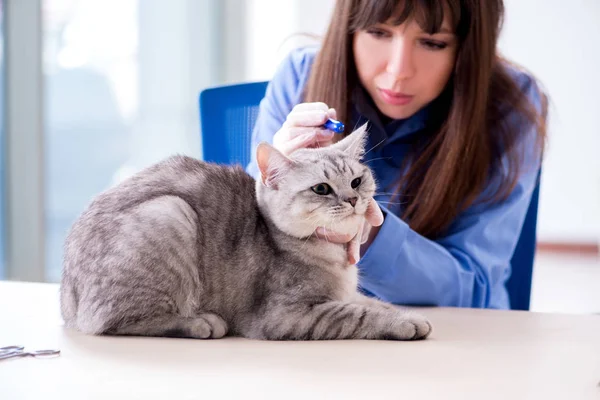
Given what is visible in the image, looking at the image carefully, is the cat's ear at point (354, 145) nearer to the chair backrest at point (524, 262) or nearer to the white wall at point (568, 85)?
the chair backrest at point (524, 262)

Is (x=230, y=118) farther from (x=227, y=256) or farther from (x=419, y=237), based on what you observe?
(x=227, y=256)

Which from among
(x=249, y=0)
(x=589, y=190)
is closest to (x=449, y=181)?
(x=589, y=190)

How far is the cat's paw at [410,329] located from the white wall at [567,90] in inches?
120

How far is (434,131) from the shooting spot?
1.89m

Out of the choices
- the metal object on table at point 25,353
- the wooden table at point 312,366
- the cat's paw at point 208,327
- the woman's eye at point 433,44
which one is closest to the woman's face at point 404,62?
the woman's eye at point 433,44

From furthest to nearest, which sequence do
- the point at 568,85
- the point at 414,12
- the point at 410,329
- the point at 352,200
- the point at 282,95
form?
1. the point at 568,85
2. the point at 282,95
3. the point at 414,12
4. the point at 352,200
5. the point at 410,329

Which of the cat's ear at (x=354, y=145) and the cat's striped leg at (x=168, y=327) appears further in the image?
the cat's ear at (x=354, y=145)

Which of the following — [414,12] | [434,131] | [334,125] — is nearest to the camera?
[334,125]

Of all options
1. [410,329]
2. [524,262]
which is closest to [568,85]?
[524,262]

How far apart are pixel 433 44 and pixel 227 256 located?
717mm

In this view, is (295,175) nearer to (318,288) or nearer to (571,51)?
(318,288)

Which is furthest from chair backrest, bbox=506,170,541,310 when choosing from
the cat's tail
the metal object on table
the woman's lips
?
the metal object on table

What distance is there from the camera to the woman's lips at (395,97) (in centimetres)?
169

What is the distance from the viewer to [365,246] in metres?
1.62
